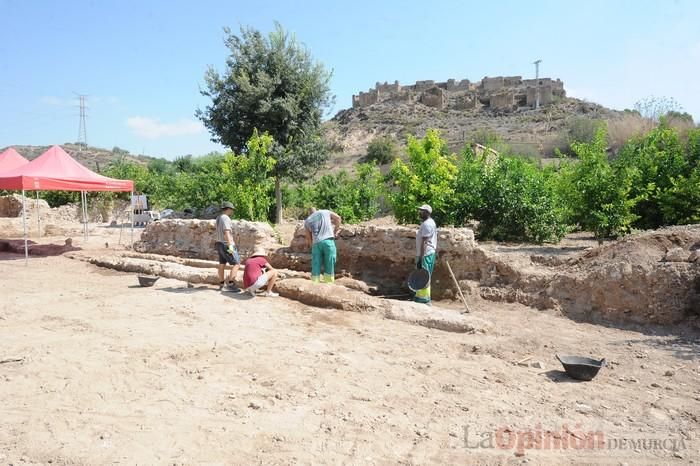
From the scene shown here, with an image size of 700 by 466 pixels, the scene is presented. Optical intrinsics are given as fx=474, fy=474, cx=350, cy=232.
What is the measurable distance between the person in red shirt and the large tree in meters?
9.25

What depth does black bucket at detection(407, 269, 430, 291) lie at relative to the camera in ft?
24.9

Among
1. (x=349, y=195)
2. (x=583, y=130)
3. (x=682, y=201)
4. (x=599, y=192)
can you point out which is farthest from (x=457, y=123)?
(x=599, y=192)

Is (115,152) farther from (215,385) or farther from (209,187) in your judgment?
(215,385)

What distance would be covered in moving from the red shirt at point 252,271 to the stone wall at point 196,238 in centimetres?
275

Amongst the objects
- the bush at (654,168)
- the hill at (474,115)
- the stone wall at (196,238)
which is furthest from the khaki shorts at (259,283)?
the hill at (474,115)

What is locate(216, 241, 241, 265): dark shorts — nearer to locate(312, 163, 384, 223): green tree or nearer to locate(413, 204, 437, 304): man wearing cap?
locate(413, 204, 437, 304): man wearing cap

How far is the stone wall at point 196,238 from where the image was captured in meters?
10.7

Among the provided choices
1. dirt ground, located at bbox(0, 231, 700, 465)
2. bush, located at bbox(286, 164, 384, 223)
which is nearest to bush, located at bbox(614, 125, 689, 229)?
dirt ground, located at bbox(0, 231, 700, 465)

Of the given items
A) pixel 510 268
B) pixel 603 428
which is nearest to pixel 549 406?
pixel 603 428

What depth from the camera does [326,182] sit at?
Result: 19844mm

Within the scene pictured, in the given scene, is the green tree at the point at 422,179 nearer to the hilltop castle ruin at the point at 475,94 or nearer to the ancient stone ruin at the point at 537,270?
the ancient stone ruin at the point at 537,270

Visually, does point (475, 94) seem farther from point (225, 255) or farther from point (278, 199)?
point (225, 255)

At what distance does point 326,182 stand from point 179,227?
8.70 m

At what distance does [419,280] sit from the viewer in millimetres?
7652
